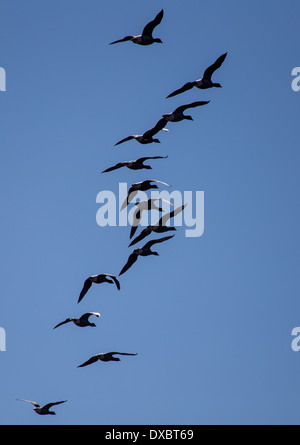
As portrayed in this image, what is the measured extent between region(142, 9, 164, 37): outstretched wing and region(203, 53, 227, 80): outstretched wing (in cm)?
360

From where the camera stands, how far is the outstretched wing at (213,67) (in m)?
58.4

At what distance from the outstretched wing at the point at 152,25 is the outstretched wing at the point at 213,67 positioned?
3600 mm

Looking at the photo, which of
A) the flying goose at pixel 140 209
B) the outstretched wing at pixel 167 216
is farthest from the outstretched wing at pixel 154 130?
the outstretched wing at pixel 167 216

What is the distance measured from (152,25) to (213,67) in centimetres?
398

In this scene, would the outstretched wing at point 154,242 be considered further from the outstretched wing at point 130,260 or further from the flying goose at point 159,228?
the outstretched wing at point 130,260

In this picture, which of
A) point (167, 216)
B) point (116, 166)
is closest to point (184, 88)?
point (116, 166)

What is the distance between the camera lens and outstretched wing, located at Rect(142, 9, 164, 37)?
188 ft

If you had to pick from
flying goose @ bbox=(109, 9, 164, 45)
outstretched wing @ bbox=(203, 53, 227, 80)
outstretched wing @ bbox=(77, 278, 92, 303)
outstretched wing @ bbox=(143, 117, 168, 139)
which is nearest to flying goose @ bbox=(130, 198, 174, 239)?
outstretched wing @ bbox=(143, 117, 168, 139)

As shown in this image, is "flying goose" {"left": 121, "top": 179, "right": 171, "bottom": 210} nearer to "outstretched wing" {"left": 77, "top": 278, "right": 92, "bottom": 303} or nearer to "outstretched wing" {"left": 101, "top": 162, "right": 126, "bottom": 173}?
"outstretched wing" {"left": 101, "top": 162, "right": 126, "bottom": 173}

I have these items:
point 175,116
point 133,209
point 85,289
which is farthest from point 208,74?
point 85,289
